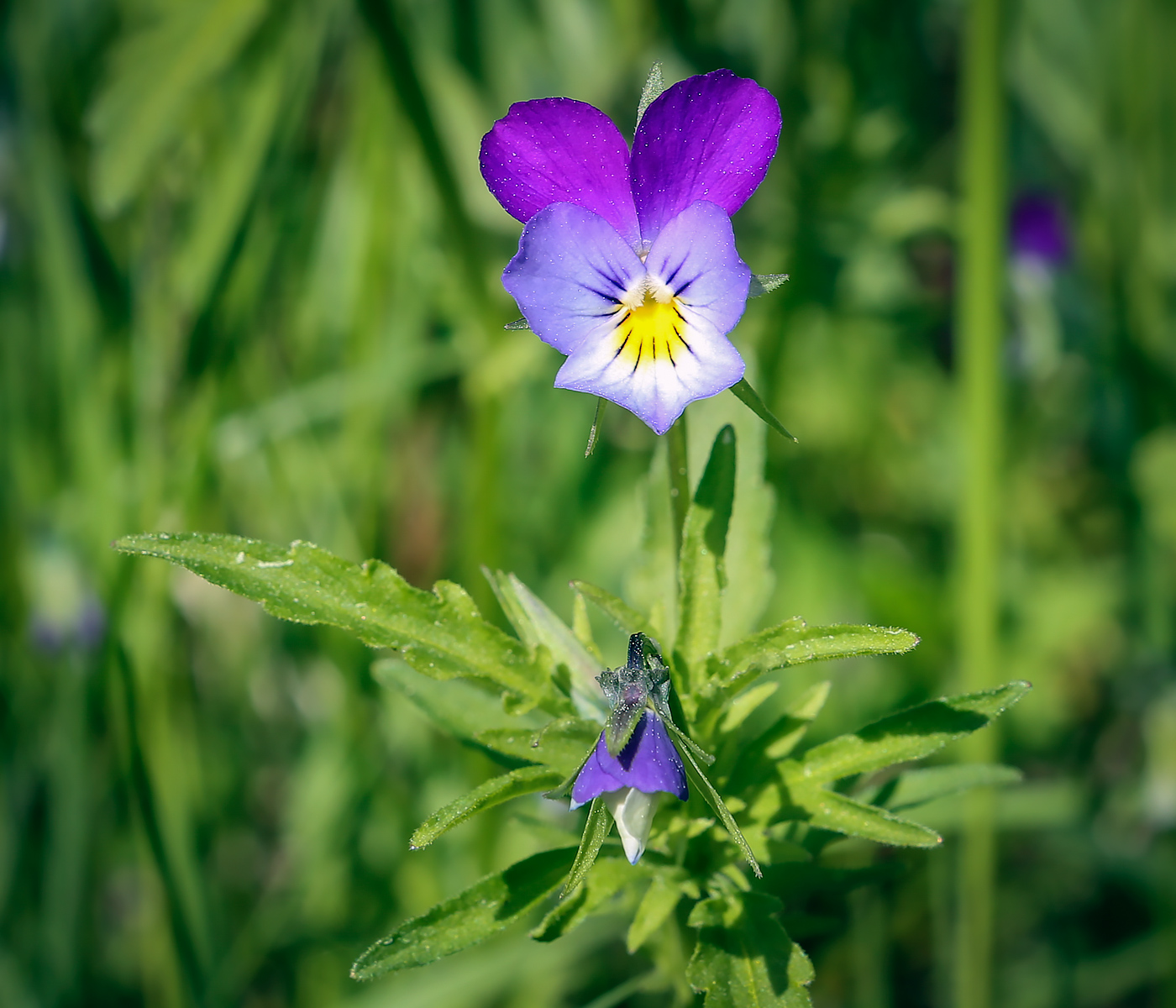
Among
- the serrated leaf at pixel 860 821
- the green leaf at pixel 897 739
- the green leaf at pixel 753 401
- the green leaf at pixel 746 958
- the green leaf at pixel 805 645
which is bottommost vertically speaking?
the green leaf at pixel 746 958

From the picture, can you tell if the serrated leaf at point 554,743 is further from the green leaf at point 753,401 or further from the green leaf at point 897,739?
the green leaf at point 753,401

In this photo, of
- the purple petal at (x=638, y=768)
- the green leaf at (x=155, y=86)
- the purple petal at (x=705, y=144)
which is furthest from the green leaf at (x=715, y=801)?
the green leaf at (x=155, y=86)

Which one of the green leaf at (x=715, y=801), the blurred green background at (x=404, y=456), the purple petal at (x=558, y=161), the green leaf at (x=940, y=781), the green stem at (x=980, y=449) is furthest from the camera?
the blurred green background at (x=404, y=456)

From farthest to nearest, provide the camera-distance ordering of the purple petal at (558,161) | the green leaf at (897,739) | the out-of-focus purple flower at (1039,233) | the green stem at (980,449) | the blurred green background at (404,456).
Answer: the out-of-focus purple flower at (1039,233), the blurred green background at (404,456), the green stem at (980,449), the green leaf at (897,739), the purple petal at (558,161)

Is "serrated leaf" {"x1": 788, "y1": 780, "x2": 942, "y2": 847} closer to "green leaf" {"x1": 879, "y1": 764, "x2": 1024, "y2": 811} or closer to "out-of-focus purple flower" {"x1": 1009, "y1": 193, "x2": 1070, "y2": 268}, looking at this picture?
"green leaf" {"x1": 879, "y1": 764, "x2": 1024, "y2": 811}

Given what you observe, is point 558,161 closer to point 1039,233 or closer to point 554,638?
point 554,638

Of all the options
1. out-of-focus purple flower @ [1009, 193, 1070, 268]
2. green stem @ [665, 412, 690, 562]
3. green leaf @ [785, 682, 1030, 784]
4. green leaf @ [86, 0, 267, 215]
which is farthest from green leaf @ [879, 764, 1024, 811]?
out-of-focus purple flower @ [1009, 193, 1070, 268]

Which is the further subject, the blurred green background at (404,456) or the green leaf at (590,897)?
the blurred green background at (404,456)
